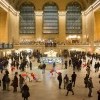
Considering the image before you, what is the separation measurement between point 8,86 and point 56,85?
12.8ft

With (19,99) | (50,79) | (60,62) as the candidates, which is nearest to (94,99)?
(19,99)

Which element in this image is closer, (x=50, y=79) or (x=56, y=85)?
(x=56, y=85)

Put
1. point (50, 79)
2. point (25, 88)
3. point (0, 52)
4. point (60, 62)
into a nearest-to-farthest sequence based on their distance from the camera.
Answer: point (25, 88) → point (50, 79) → point (60, 62) → point (0, 52)

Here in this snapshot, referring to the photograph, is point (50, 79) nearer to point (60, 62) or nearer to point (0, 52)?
point (60, 62)

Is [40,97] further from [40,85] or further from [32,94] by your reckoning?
[40,85]

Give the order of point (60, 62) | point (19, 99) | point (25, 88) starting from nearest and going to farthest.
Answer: point (25, 88), point (19, 99), point (60, 62)

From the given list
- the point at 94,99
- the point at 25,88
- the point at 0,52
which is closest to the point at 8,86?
the point at 25,88

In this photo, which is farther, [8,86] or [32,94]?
[8,86]

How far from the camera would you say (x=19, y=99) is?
18.8 m

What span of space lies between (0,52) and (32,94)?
27.3 meters

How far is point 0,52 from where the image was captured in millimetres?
47125

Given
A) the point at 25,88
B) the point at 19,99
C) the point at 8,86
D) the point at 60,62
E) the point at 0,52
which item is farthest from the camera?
the point at 0,52

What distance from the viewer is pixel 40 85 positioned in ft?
80.0

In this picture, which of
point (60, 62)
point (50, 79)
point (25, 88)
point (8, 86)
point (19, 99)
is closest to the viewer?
point (25, 88)
